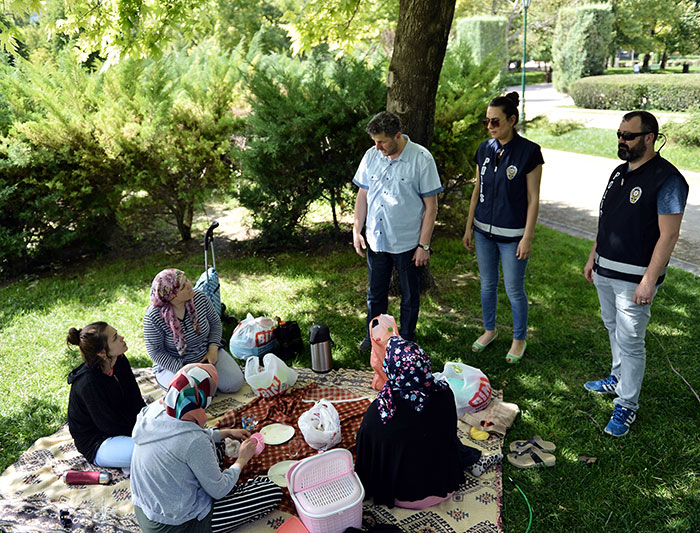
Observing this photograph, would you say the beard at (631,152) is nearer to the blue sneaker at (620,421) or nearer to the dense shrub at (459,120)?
the blue sneaker at (620,421)

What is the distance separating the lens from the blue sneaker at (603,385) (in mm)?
4273

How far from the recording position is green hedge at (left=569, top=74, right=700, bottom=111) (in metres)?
17.6

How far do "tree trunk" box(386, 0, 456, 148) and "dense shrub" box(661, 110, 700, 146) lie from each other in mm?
10304

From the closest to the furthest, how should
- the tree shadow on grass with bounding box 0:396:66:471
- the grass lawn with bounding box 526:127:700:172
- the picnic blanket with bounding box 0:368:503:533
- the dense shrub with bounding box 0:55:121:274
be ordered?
1. the picnic blanket with bounding box 0:368:503:533
2. the tree shadow on grass with bounding box 0:396:66:471
3. the dense shrub with bounding box 0:55:121:274
4. the grass lawn with bounding box 526:127:700:172

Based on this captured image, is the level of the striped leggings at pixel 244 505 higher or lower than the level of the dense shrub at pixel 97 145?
lower

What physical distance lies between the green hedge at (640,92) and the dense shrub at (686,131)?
3.86 meters

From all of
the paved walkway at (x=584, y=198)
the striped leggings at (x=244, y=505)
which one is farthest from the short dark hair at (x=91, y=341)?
the paved walkway at (x=584, y=198)

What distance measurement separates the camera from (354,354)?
202 inches

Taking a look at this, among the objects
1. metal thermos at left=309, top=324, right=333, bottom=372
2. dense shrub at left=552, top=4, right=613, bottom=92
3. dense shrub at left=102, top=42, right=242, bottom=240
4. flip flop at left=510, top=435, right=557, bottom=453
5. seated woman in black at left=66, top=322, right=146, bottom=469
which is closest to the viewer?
seated woman in black at left=66, top=322, right=146, bottom=469

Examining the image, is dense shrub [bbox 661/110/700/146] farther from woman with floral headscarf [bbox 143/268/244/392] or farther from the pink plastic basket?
the pink plastic basket

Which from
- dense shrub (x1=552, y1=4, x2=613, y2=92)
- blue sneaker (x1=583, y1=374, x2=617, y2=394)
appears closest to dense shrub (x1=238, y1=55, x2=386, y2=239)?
blue sneaker (x1=583, y1=374, x2=617, y2=394)

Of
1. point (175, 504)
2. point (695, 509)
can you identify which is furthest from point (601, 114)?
point (175, 504)

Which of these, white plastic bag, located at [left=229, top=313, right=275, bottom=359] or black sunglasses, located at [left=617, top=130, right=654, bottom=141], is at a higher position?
black sunglasses, located at [left=617, top=130, right=654, bottom=141]

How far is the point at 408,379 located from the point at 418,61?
146 inches
